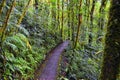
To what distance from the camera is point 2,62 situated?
9445mm

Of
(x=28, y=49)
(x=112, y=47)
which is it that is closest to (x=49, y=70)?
(x=28, y=49)

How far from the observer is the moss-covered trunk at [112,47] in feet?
12.3

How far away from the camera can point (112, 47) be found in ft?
12.6

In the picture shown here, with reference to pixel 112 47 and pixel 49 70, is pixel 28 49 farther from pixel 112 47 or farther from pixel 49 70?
pixel 112 47

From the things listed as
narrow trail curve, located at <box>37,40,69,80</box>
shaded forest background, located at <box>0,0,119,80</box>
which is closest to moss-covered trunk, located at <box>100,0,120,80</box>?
shaded forest background, located at <box>0,0,119,80</box>

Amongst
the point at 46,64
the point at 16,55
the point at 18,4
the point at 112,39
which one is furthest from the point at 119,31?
the point at 18,4

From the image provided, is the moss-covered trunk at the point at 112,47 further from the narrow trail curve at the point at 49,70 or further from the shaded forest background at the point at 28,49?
the narrow trail curve at the point at 49,70

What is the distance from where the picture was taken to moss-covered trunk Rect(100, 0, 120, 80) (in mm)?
3756

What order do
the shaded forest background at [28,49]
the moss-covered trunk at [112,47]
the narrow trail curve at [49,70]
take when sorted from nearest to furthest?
the moss-covered trunk at [112,47], the shaded forest background at [28,49], the narrow trail curve at [49,70]

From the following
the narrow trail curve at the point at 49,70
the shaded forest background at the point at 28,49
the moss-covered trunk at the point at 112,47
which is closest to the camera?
the moss-covered trunk at the point at 112,47

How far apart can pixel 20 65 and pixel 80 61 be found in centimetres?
632

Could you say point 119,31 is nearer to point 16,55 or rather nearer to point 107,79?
point 107,79

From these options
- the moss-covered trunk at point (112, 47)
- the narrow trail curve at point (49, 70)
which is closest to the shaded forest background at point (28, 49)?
the narrow trail curve at point (49, 70)

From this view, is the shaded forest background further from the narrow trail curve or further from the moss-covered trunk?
the moss-covered trunk
